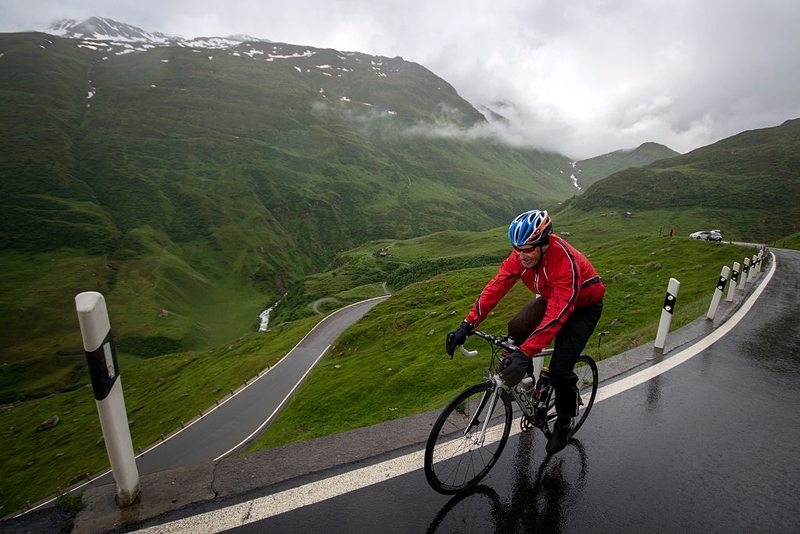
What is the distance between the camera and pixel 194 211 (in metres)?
178

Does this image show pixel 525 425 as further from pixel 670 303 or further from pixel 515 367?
pixel 670 303

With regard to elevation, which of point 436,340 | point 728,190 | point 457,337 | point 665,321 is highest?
point 728,190

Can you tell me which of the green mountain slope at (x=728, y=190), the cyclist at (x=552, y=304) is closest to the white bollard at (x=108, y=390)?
the cyclist at (x=552, y=304)

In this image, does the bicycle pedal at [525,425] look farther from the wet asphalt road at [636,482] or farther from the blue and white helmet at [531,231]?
the blue and white helmet at [531,231]

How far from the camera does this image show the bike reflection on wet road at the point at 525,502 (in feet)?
12.1

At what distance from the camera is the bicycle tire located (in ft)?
16.6

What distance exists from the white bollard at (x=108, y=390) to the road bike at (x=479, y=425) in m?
2.87

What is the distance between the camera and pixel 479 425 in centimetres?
454

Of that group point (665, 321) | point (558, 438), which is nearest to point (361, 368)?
point (665, 321)

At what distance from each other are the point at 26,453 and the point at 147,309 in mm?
64253

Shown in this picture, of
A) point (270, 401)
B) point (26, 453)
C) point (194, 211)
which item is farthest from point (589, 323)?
point (194, 211)

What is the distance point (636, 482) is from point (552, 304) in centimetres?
206

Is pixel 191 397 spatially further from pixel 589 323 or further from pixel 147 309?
pixel 147 309

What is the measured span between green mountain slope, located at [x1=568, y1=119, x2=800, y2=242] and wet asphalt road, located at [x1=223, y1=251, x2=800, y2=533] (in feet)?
374
